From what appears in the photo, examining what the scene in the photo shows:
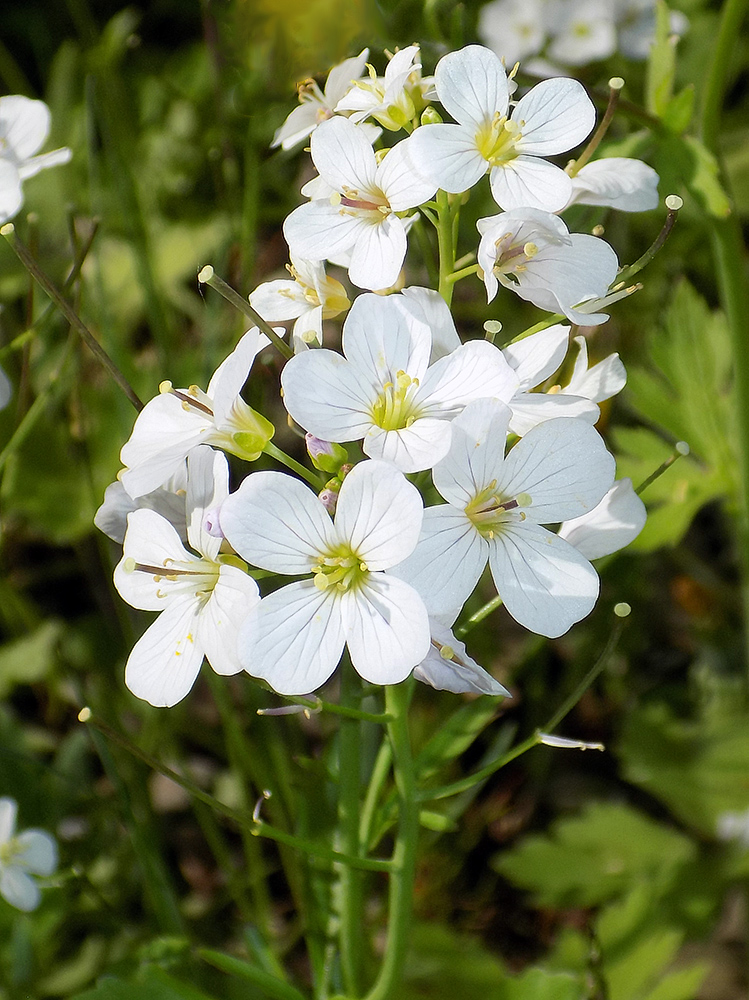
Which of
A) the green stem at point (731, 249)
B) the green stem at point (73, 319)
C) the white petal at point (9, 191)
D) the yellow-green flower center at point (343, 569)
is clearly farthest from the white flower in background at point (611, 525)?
the white petal at point (9, 191)

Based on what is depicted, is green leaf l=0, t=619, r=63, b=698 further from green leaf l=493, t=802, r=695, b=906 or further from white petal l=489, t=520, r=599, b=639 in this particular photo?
→ white petal l=489, t=520, r=599, b=639

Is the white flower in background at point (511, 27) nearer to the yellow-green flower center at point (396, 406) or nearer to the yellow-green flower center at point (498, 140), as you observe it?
the yellow-green flower center at point (498, 140)

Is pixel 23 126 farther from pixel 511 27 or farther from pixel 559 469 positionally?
pixel 511 27

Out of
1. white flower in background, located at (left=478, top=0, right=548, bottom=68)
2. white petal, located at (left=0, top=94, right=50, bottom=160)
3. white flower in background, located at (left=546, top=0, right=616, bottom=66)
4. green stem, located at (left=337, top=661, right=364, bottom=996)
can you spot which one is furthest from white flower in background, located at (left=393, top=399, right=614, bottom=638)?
white flower in background, located at (left=478, top=0, right=548, bottom=68)

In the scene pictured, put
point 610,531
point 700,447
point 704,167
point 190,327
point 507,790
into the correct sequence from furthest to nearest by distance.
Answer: point 190,327 < point 507,790 < point 700,447 < point 704,167 < point 610,531

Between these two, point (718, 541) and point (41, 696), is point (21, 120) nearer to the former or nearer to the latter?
point (41, 696)

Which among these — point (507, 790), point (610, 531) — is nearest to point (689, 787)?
point (507, 790)
